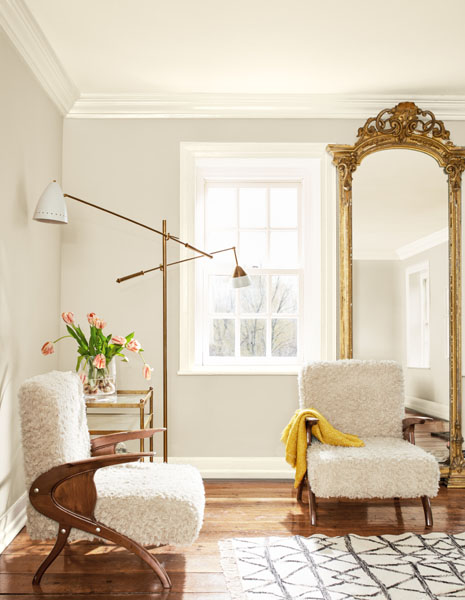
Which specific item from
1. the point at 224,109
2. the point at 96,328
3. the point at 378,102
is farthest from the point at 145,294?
the point at 378,102

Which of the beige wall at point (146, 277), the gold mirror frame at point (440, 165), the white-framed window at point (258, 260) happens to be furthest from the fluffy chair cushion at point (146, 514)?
the gold mirror frame at point (440, 165)

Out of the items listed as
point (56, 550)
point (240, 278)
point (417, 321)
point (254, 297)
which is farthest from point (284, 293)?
point (56, 550)

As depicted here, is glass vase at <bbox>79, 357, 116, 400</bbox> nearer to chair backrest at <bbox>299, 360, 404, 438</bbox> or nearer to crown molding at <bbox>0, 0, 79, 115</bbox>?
chair backrest at <bbox>299, 360, 404, 438</bbox>

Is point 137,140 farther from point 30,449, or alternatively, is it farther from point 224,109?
point 30,449

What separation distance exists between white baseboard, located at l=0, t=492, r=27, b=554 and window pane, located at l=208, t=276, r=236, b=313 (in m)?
1.86

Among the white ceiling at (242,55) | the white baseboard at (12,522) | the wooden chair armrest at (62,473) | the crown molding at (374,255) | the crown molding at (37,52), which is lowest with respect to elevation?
the white baseboard at (12,522)

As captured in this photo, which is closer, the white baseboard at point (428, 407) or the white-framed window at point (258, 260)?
the white baseboard at point (428, 407)

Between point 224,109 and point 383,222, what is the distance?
1.40 m

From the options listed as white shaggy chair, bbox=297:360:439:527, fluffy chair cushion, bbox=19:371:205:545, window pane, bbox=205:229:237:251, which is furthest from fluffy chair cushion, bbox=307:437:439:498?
window pane, bbox=205:229:237:251

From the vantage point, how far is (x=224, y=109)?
162 inches

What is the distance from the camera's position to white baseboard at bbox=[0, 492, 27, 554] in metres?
2.88

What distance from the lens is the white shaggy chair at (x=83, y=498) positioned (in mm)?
2301

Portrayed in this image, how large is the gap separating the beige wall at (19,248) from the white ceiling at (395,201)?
7.07 ft

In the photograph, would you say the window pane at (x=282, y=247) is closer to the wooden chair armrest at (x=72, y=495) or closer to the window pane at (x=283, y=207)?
the window pane at (x=283, y=207)
